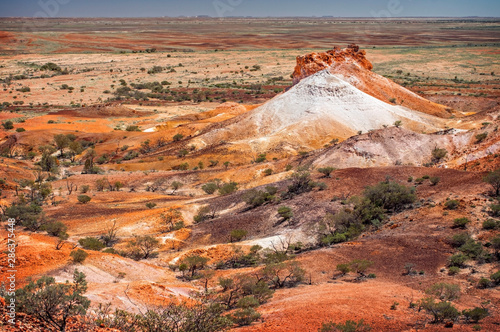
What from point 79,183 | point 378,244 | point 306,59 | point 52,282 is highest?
point 306,59

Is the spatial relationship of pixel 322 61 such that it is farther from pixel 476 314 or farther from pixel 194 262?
pixel 476 314

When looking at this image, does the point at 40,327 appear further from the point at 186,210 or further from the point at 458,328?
the point at 186,210

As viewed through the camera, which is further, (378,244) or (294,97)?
(294,97)

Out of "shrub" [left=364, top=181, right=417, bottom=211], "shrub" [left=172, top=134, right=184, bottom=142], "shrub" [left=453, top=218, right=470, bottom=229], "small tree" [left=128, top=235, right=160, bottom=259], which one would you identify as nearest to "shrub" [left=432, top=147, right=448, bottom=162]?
"shrub" [left=364, top=181, right=417, bottom=211]

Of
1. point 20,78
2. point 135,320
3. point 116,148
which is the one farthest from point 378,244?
point 20,78

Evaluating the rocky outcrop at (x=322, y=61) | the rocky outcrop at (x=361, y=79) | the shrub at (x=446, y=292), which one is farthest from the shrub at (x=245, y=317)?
the rocky outcrop at (x=322, y=61)

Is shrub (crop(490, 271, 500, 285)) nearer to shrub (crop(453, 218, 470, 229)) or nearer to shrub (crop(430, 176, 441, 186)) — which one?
shrub (crop(453, 218, 470, 229))
